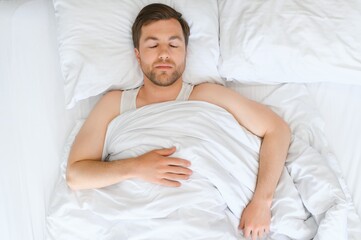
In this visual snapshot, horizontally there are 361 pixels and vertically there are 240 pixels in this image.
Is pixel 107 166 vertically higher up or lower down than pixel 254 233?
higher up

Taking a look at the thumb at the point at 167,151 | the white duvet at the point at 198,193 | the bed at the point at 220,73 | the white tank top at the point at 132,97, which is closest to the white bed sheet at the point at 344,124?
the bed at the point at 220,73

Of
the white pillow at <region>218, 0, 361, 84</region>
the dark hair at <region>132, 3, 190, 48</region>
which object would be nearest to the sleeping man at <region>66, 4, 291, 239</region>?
the dark hair at <region>132, 3, 190, 48</region>

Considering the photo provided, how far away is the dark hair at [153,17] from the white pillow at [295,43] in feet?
0.62

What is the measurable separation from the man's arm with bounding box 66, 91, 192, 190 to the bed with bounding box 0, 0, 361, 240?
0.38ft

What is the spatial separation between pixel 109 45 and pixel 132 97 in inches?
9.1

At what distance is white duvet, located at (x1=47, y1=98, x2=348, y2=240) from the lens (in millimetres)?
1244

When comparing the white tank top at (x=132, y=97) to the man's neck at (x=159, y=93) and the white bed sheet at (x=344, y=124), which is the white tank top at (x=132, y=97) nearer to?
the man's neck at (x=159, y=93)

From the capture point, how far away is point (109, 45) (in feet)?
5.16

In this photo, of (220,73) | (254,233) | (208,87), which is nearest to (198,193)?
(254,233)

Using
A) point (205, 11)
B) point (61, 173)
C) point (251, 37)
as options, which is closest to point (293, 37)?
point (251, 37)

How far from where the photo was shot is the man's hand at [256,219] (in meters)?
1.25

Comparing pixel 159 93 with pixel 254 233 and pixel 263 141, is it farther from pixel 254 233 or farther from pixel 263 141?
pixel 254 233

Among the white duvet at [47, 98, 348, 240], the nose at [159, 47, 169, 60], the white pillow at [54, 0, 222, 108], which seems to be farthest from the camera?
the white pillow at [54, 0, 222, 108]

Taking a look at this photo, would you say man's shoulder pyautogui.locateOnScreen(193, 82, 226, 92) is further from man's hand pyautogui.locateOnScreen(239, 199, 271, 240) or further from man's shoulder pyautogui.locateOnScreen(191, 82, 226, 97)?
man's hand pyautogui.locateOnScreen(239, 199, 271, 240)
